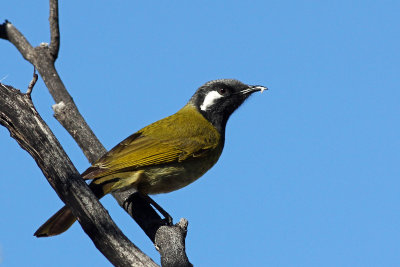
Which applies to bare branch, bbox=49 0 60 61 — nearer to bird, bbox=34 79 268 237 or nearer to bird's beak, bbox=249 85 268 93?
bird, bbox=34 79 268 237

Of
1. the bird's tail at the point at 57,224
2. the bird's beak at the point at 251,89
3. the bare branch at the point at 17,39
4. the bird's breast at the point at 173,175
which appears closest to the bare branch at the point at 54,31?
the bare branch at the point at 17,39

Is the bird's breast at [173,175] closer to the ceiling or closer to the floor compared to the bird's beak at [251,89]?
closer to the floor

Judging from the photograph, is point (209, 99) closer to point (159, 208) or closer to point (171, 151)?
point (171, 151)

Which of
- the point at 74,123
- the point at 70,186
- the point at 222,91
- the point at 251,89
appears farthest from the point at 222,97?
the point at 70,186

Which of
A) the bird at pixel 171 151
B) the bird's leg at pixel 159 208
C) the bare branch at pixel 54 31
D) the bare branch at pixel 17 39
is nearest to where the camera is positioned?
the bird at pixel 171 151

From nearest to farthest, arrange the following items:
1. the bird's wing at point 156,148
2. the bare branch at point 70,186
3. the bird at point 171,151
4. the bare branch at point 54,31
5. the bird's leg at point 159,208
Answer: the bare branch at point 70,186 → the bird at point 171,151 → the bird's wing at point 156,148 → the bird's leg at point 159,208 → the bare branch at point 54,31

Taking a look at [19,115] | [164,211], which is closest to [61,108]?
[164,211]

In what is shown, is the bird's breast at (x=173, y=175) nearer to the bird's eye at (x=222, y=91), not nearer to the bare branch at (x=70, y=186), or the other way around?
the bird's eye at (x=222, y=91)

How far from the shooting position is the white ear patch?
7139 mm

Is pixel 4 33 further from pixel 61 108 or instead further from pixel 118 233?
pixel 118 233

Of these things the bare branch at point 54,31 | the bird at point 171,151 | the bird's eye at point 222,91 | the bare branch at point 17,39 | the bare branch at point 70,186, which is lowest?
the bare branch at point 70,186

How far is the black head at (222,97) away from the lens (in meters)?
7.09

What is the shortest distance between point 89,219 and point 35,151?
63 centimetres

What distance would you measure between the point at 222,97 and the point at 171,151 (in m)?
1.37
